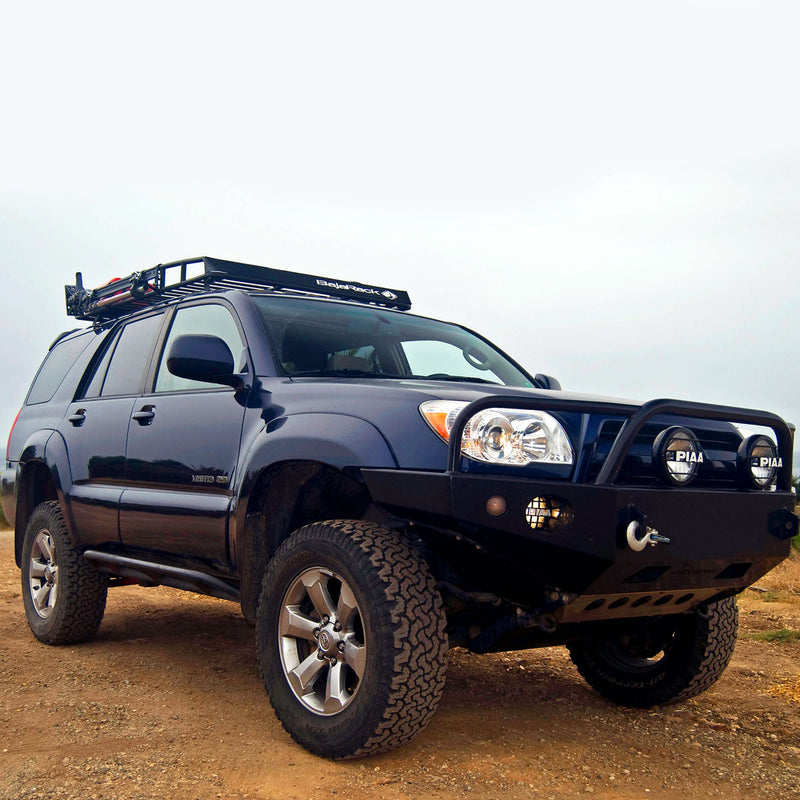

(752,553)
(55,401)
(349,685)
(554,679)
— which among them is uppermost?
(55,401)

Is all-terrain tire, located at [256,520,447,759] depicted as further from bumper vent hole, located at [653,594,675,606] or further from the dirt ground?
bumper vent hole, located at [653,594,675,606]

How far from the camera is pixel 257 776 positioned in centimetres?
304

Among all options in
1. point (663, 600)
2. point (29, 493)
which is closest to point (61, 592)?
point (29, 493)

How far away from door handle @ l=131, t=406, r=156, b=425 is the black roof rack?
0.77 metres

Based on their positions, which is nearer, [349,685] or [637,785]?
[637,785]

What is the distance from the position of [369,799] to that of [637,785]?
0.97 meters

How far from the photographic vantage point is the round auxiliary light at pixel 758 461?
340 cm

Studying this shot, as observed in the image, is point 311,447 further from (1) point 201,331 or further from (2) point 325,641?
(1) point 201,331

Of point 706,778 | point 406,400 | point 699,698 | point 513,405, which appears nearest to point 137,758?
point 406,400

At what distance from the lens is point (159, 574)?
446cm

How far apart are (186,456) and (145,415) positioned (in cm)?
55

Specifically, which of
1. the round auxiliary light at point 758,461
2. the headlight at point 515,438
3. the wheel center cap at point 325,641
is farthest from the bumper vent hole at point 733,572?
the wheel center cap at point 325,641

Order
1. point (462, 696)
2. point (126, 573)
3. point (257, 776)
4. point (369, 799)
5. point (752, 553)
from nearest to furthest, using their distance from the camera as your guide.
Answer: point (369, 799) < point (257, 776) < point (752, 553) < point (462, 696) < point (126, 573)

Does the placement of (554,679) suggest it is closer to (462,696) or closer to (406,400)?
(462,696)
